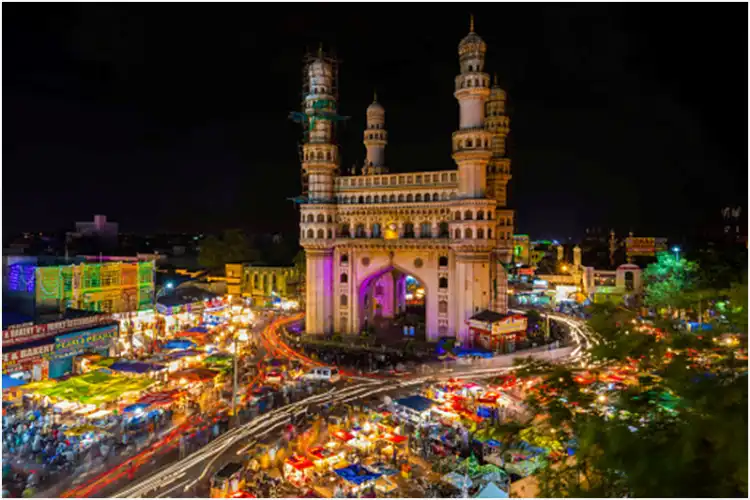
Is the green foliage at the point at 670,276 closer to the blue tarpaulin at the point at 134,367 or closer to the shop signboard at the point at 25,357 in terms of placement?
the blue tarpaulin at the point at 134,367

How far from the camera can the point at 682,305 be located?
33.3 feet

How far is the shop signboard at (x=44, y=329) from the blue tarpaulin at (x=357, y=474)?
18.9 meters

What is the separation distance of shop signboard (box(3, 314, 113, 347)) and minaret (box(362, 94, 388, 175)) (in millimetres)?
28728

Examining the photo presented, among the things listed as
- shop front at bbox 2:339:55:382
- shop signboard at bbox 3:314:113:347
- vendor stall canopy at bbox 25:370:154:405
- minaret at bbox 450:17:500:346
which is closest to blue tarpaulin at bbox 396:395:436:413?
vendor stall canopy at bbox 25:370:154:405

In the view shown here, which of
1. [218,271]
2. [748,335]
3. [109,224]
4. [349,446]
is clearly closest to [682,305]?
[748,335]

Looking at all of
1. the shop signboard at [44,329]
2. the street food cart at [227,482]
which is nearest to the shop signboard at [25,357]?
the shop signboard at [44,329]

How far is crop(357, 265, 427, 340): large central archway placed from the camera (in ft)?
140

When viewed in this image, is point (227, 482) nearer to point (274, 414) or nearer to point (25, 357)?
point (274, 414)

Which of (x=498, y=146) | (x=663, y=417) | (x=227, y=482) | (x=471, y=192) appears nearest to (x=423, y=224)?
(x=471, y=192)

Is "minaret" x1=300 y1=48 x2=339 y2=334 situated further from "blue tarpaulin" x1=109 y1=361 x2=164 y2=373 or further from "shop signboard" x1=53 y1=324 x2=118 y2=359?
"blue tarpaulin" x1=109 y1=361 x2=164 y2=373

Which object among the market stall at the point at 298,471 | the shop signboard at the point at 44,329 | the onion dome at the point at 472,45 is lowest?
the market stall at the point at 298,471

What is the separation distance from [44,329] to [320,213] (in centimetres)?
2123

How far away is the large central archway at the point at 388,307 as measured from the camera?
140ft

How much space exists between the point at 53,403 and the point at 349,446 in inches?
529
